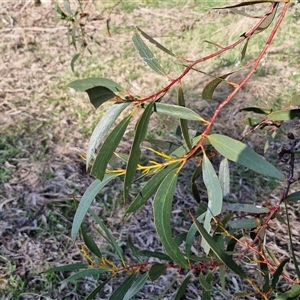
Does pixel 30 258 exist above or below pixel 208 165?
below

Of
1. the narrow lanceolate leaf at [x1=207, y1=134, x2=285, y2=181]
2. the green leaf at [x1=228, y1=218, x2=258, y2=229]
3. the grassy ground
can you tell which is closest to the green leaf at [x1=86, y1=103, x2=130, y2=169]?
the narrow lanceolate leaf at [x1=207, y1=134, x2=285, y2=181]

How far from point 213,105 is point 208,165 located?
6.73ft

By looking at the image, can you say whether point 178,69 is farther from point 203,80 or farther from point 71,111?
point 71,111

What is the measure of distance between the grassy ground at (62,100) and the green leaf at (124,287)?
0.52 meters

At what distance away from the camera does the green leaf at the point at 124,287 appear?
0.93 metres

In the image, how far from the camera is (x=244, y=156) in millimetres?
675

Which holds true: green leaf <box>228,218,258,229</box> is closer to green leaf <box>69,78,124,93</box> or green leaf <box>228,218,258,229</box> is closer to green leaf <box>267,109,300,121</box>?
green leaf <box>267,109,300,121</box>

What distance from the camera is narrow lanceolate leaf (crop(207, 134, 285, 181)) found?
2.15ft

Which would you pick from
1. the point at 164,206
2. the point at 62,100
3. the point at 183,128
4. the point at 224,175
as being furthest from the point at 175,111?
the point at 62,100

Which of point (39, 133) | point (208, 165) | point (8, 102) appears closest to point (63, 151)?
point (39, 133)

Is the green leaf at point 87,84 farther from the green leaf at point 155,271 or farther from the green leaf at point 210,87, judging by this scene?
the green leaf at point 155,271

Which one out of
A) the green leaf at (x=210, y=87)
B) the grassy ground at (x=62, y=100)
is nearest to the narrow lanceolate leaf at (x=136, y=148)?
the green leaf at (x=210, y=87)

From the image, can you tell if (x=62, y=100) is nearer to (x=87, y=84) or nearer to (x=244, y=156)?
(x=87, y=84)

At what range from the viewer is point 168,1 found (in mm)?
3926
